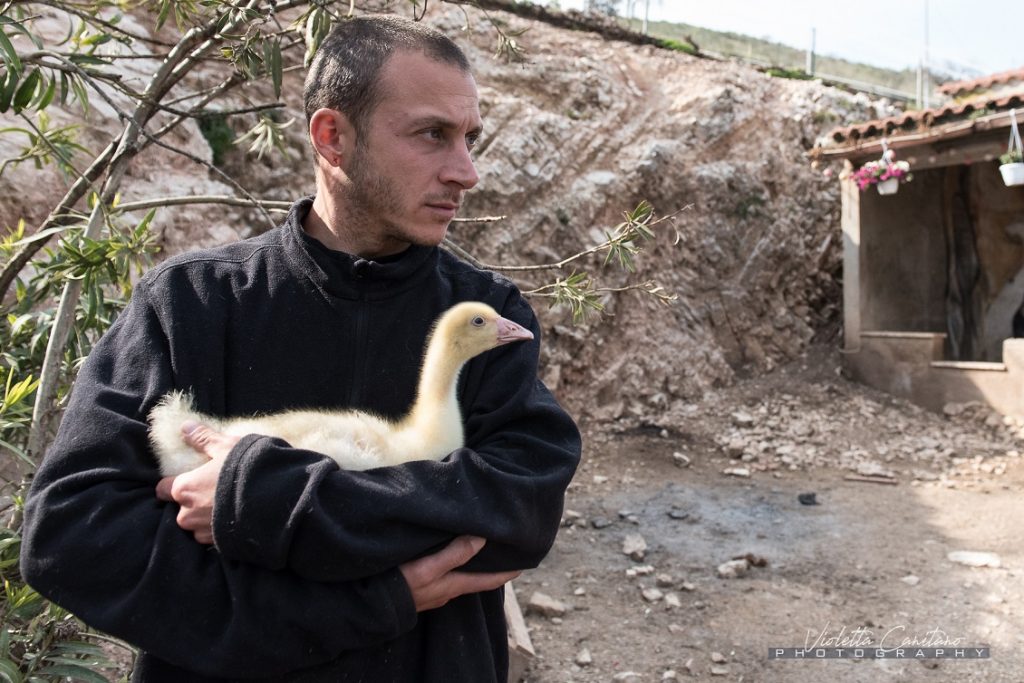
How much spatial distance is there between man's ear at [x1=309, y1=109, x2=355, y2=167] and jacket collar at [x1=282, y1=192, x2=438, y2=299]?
0.17 metres

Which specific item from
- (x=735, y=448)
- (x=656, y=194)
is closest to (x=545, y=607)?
(x=735, y=448)

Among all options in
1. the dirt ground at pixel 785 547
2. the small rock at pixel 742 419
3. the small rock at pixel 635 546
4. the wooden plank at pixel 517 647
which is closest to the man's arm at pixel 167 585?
the wooden plank at pixel 517 647

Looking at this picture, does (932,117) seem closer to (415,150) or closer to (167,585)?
(415,150)

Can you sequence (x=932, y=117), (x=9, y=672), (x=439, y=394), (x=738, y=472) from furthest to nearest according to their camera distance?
(x=932, y=117), (x=738, y=472), (x=9, y=672), (x=439, y=394)

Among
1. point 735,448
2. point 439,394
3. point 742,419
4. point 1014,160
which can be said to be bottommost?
point 735,448

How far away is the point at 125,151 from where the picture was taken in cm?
283

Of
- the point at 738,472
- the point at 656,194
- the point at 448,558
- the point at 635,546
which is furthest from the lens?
the point at 656,194

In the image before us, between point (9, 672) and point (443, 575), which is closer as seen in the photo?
point (443, 575)

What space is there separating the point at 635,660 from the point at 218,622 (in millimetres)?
Answer: 4094

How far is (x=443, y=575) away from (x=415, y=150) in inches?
33.9

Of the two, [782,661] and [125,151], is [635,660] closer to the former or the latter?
[782,661]

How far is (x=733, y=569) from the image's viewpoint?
5879 millimetres

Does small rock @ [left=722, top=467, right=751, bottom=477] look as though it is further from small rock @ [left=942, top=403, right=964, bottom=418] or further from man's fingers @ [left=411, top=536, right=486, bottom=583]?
man's fingers @ [left=411, top=536, right=486, bottom=583]

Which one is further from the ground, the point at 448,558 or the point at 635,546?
the point at 448,558
